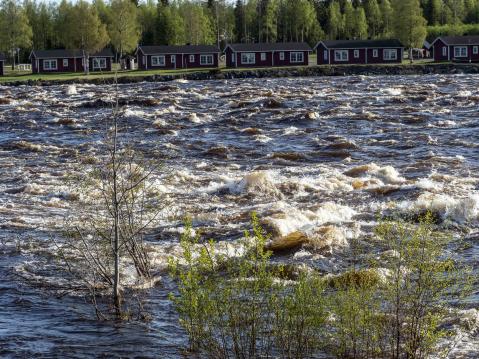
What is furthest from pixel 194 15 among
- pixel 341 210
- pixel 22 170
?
pixel 341 210

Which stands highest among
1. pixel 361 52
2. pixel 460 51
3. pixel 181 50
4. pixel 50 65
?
pixel 181 50

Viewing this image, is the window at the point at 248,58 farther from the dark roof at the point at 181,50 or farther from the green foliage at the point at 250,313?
the green foliage at the point at 250,313

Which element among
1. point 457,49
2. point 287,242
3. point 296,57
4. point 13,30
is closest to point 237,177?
point 287,242

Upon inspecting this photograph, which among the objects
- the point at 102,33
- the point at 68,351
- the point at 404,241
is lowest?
the point at 68,351

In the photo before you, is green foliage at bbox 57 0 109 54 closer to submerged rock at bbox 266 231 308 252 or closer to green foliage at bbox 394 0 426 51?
green foliage at bbox 394 0 426 51

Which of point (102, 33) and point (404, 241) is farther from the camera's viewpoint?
point (102, 33)

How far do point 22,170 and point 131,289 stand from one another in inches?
515

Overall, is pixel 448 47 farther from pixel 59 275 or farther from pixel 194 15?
pixel 59 275

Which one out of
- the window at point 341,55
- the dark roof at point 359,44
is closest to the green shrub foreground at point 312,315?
the dark roof at point 359,44

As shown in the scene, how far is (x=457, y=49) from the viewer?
88.6 metres

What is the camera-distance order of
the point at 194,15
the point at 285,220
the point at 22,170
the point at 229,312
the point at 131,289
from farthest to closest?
the point at 194,15 < the point at 22,170 < the point at 285,220 < the point at 131,289 < the point at 229,312

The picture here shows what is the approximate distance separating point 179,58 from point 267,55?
1022cm

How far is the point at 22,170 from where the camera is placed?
2277cm

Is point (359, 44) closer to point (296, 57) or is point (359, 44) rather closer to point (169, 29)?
point (296, 57)
